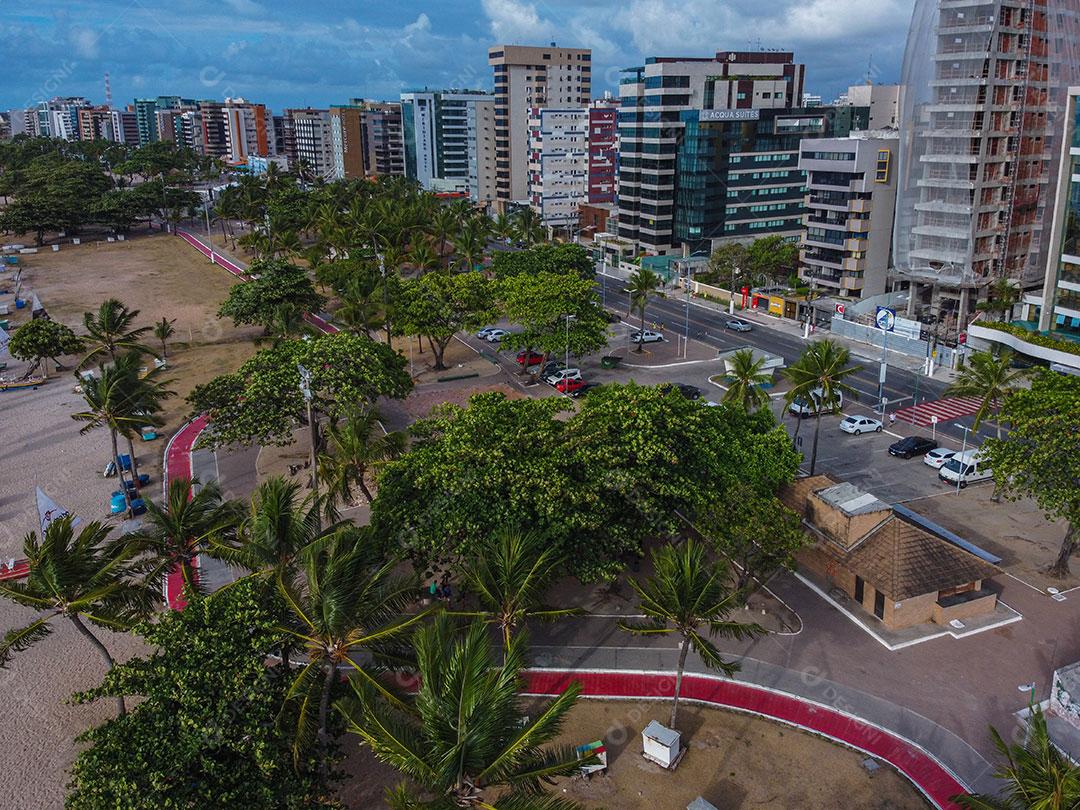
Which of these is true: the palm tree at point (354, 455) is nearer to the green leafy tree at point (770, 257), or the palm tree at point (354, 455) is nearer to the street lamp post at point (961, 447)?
the street lamp post at point (961, 447)

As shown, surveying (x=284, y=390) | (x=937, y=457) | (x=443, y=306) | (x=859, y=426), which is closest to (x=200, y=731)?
(x=284, y=390)

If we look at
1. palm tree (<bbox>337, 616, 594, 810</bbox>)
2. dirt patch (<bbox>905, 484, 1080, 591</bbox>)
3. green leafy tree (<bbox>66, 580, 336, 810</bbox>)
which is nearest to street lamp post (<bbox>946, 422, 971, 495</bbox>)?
dirt patch (<bbox>905, 484, 1080, 591</bbox>)

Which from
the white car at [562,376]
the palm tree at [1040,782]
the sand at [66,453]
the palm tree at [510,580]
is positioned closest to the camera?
the palm tree at [1040,782]

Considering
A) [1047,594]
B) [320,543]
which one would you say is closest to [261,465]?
[320,543]

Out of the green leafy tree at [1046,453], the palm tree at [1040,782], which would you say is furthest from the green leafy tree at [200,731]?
the green leafy tree at [1046,453]

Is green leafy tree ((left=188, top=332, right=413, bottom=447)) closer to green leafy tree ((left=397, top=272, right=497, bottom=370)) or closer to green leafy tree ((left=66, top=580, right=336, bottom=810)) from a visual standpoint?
green leafy tree ((left=397, top=272, right=497, bottom=370))

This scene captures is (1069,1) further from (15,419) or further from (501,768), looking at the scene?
(15,419)
